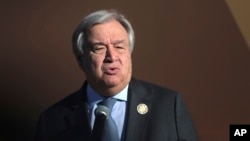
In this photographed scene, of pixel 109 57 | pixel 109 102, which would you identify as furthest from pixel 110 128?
pixel 109 57

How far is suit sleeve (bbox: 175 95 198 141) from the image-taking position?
1518mm

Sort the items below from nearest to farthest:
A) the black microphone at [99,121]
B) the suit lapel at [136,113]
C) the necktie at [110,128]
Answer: the black microphone at [99,121] → the necktie at [110,128] → the suit lapel at [136,113]

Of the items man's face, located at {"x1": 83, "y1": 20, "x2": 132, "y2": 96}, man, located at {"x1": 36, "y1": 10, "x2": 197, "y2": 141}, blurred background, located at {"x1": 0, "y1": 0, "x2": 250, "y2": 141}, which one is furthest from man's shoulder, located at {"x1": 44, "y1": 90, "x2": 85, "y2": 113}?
blurred background, located at {"x1": 0, "y1": 0, "x2": 250, "y2": 141}

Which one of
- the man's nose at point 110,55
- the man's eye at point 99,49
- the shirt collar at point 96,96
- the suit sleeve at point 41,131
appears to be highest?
the man's eye at point 99,49

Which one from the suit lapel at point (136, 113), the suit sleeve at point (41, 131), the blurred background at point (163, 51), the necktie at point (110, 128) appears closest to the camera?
the necktie at point (110, 128)

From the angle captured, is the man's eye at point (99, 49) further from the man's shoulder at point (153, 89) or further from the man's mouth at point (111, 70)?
the man's shoulder at point (153, 89)

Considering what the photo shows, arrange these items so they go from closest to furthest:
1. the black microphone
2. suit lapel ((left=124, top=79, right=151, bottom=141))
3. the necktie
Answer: the black microphone, the necktie, suit lapel ((left=124, top=79, right=151, bottom=141))

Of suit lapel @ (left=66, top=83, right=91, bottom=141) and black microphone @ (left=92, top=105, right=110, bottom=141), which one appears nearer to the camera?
black microphone @ (left=92, top=105, right=110, bottom=141)

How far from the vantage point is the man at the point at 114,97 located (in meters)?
1.46

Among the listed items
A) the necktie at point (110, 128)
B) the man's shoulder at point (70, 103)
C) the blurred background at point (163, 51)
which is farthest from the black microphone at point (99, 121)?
the blurred background at point (163, 51)

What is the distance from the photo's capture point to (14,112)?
192cm

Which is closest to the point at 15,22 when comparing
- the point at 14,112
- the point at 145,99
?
the point at 14,112

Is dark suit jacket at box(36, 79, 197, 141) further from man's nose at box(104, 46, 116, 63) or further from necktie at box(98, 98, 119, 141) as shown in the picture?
man's nose at box(104, 46, 116, 63)

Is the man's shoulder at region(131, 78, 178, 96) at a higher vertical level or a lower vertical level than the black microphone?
higher
